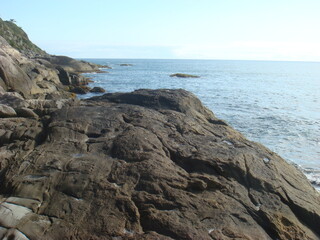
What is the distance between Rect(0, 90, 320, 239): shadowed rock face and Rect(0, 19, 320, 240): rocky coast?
0.02 meters

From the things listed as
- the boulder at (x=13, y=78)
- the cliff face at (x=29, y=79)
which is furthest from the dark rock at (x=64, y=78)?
the boulder at (x=13, y=78)

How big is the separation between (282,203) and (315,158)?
313 inches

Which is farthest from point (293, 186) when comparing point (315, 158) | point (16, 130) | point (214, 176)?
point (315, 158)

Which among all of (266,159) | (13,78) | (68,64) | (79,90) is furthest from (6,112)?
(68,64)

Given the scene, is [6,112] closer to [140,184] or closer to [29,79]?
[140,184]

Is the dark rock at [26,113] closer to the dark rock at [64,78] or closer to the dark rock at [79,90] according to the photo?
the dark rock at [79,90]

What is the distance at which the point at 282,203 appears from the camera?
6145 millimetres

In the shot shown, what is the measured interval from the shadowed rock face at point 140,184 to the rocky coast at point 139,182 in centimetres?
2

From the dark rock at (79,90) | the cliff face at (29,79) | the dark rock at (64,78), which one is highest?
the cliff face at (29,79)

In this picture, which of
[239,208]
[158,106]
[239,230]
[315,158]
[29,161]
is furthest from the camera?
[315,158]

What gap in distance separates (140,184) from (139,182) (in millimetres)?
49

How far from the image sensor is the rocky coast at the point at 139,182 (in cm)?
486

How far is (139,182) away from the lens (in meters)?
5.75

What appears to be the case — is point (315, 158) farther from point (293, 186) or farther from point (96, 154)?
point (96, 154)
